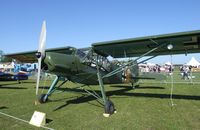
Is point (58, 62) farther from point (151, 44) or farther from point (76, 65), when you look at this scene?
point (151, 44)

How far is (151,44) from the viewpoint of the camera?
9602mm

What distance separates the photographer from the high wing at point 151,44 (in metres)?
8.37

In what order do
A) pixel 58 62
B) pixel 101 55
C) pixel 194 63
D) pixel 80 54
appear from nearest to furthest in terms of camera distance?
pixel 58 62 → pixel 80 54 → pixel 101 55 → pixel 194 63

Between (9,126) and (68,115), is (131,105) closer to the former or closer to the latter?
(68,115)

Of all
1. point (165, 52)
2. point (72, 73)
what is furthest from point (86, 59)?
point (165, 52)

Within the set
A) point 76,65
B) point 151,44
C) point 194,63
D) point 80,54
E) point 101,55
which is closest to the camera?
point 76,65

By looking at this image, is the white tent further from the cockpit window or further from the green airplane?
the cockpit window

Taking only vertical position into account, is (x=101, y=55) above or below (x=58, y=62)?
above

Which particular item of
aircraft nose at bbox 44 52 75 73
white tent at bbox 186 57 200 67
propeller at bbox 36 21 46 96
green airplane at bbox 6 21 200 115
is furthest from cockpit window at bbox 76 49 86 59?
white tent at bbox 186 57 200 67

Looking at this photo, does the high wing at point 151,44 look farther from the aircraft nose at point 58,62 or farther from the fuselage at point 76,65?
the aircraft nose at point 58,62

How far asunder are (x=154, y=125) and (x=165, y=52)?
18.6ft

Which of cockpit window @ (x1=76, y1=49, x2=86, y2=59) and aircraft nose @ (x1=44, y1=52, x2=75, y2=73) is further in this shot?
cockpit window @ (x1=76, y1=49, x2=86, y2=59)

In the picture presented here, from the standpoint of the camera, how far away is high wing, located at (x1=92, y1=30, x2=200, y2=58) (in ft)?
27.5

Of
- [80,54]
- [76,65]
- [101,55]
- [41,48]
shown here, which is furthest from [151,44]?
[41,48]
